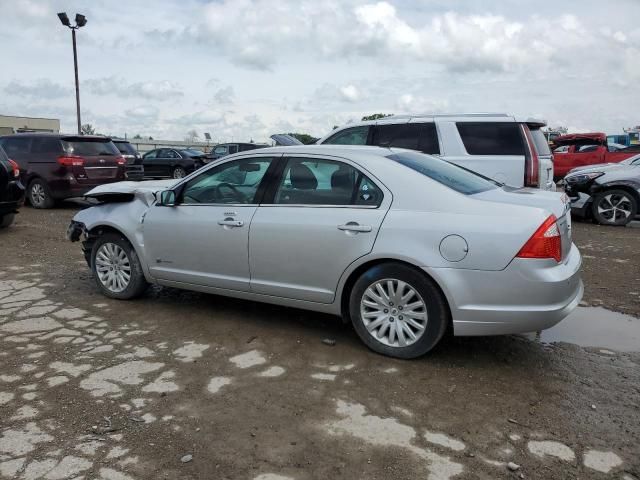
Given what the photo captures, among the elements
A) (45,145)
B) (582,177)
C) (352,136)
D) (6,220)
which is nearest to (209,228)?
(352,136)

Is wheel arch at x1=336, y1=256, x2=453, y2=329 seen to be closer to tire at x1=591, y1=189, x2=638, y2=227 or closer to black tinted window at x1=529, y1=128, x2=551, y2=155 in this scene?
black tinted window at x1=529, y1=128, x2=551, y2=155

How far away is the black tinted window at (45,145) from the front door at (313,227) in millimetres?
8587

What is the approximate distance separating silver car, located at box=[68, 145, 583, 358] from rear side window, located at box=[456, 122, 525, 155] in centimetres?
317

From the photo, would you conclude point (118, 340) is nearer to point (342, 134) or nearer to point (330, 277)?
point (330, 277)

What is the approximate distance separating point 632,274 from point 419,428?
4639 millimetres

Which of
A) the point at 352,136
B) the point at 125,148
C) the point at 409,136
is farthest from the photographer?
the point at 125,148

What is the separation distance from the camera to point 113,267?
5305 mm

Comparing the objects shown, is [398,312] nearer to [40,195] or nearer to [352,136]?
[352,136]

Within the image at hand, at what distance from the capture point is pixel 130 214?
204 inches

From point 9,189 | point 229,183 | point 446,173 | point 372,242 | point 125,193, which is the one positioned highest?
point 446,173

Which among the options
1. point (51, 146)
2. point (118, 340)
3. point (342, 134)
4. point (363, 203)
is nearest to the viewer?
point (363, 203)

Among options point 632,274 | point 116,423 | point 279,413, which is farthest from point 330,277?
point 632,274

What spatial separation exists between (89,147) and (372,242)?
31.4 feet

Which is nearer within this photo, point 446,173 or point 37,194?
point 446,173
